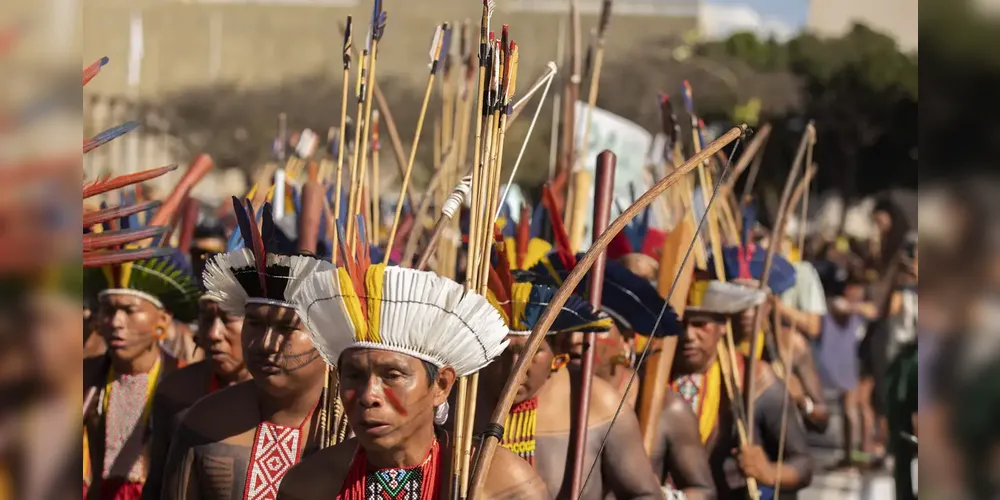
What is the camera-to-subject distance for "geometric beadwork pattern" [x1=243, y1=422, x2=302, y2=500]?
13.6 ft

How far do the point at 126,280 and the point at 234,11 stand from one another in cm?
3156

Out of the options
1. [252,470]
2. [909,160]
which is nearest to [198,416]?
[252,470]

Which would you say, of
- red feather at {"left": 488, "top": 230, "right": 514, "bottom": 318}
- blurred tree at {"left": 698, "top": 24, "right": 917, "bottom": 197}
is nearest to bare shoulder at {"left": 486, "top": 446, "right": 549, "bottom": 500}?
red feather at {"left": 488, "top": 230, "right": 514, "bottom": 318}

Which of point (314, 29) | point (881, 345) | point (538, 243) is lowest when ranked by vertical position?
point (881, 345)

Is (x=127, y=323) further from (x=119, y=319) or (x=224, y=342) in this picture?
(x=224, y=342)

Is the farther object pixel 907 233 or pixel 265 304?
pixel 907 233

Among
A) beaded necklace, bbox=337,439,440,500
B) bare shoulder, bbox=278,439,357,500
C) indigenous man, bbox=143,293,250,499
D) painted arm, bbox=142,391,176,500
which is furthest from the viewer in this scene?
indigenous man, bbox=143,293,250,499

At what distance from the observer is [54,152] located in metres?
1.30

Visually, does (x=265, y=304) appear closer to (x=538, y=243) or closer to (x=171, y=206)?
(x=538, y=243)

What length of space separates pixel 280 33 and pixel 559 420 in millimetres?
31099

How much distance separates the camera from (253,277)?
4.10 meters

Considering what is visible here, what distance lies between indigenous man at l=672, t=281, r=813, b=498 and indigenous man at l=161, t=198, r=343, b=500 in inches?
81.7

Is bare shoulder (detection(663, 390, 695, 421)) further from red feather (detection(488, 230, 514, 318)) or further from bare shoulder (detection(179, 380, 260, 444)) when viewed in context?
bare shoulder (detection(179, 380, 260, 444))

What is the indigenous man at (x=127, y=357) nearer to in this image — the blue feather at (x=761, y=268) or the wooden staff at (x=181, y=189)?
the wooden staff at (x=181, y=189)
